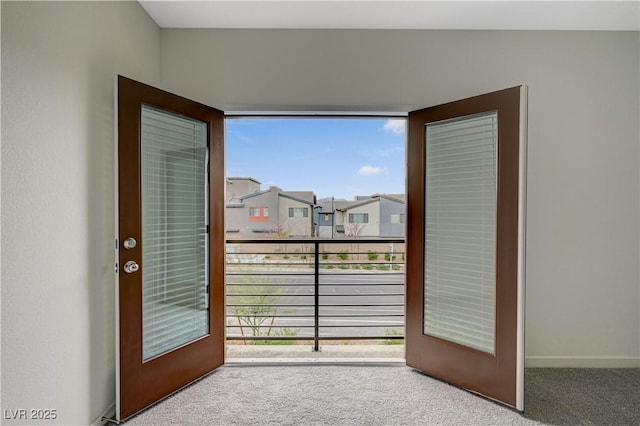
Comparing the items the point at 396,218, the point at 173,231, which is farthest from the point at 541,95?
the point at 173,231

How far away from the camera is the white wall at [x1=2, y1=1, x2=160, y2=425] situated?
1.36 meters

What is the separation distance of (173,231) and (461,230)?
1988 mm

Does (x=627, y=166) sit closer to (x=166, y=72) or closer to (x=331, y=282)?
(x=331, y=282)

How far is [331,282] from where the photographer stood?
11.0 feet

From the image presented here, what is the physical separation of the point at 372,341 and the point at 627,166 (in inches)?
102

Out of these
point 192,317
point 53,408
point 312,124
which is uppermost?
point 312,124

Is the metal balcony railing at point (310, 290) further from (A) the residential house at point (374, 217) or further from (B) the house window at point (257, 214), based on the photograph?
(B) the house window at point (257, 214)

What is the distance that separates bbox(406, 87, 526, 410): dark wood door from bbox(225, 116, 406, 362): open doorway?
52cm

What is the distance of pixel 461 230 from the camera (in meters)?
2.31

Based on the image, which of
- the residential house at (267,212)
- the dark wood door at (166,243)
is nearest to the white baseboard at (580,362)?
the residential house at (267,212)

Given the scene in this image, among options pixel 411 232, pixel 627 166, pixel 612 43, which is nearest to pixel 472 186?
pixel 411 232

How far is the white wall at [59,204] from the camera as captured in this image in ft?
4.45

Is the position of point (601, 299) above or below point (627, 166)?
below

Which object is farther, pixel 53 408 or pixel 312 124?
pixel 312 124
